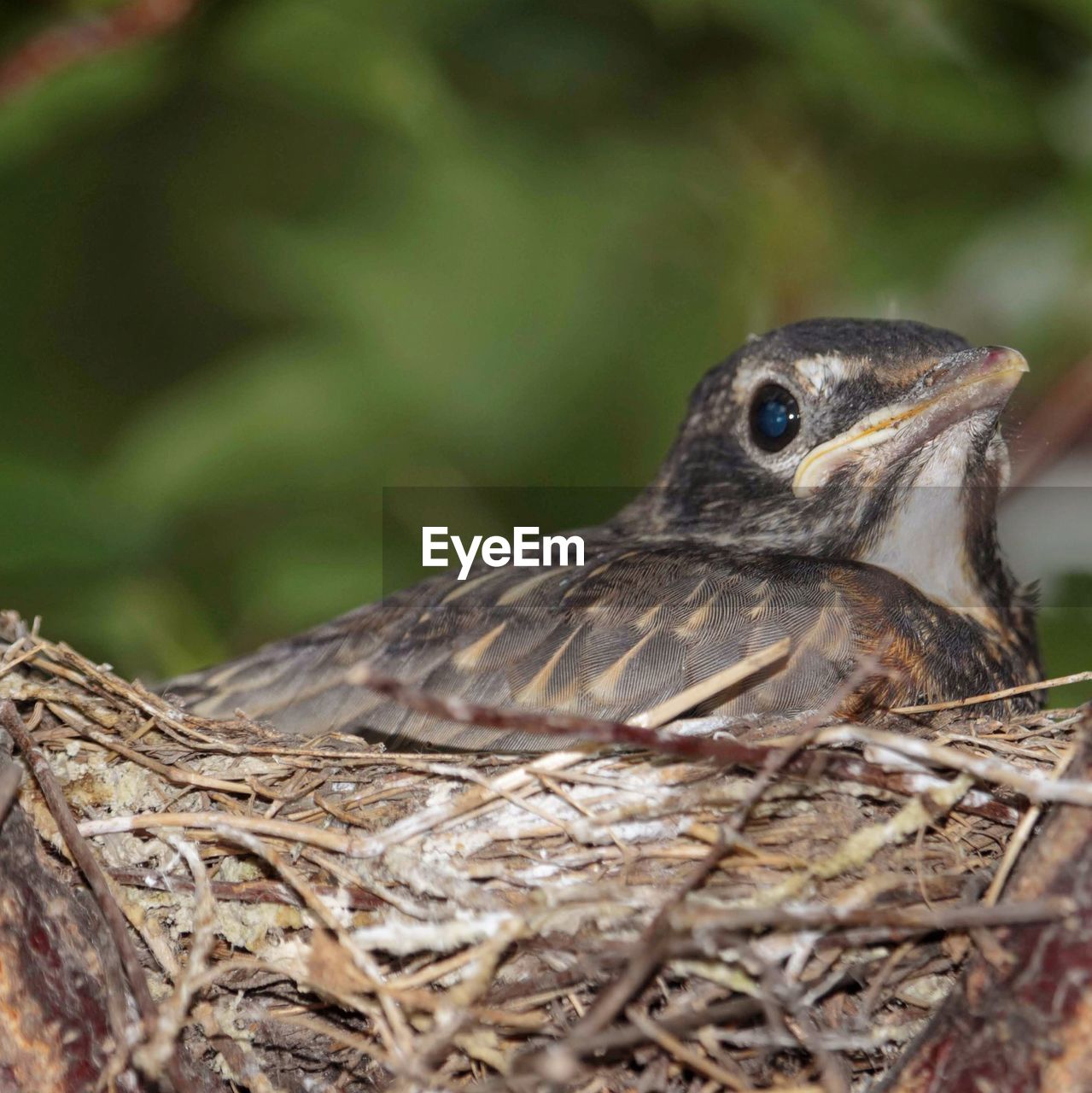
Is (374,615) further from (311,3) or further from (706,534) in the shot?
(311,3)

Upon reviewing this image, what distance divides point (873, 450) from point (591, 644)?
66 cm

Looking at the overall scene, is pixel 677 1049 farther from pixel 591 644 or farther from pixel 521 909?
pixel 591 644

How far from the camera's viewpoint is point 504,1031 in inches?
65.4

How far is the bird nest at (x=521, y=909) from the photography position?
4.92 feet

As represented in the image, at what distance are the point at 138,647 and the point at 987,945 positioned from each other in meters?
2.50

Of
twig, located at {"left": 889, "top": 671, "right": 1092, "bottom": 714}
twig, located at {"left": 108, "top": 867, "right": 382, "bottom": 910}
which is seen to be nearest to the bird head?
twig, located at {"left": 889, "top": 671, "right": 1092, "bottom": 714}

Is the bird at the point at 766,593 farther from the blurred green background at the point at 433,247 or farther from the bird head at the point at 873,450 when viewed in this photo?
the blurred green background at the point at 433,247

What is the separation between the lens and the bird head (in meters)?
2.29

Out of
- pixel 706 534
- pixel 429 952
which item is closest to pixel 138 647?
pixel 706 534

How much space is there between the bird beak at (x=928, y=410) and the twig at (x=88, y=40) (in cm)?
174

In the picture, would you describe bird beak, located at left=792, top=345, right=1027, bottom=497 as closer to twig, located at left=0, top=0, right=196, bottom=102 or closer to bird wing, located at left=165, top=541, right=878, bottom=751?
bird wing, located at left=165, top=541, right=878, bottom=751

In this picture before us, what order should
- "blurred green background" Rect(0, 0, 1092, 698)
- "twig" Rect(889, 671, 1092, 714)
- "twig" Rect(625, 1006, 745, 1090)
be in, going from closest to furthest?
"twig" Rect(625, 1006, 745, 1090) → "twig" Rect(889, 671, 1092, 714) → "blurred green background" Rect(0, 0, 1092, 698)

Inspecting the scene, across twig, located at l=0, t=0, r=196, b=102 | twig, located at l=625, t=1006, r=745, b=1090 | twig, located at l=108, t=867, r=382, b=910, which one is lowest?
twig, located at l=625, t=1006, r=745, b=1090

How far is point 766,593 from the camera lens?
2.13 metres
